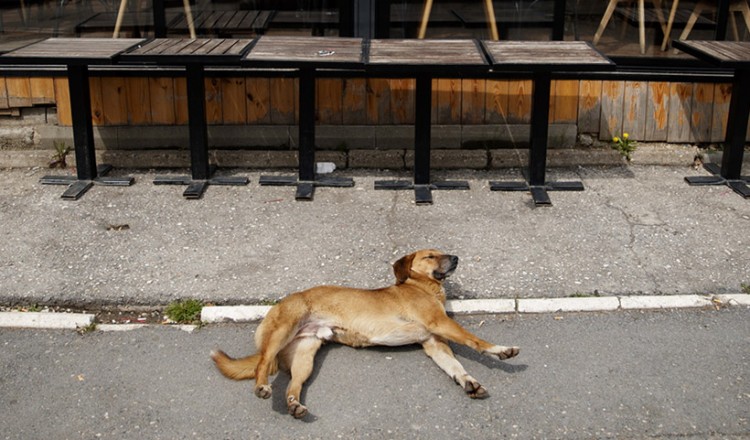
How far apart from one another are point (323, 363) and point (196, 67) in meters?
3.43

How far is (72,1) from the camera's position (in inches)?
342

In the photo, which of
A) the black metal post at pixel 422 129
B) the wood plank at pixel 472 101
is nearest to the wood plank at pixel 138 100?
the black metal post at pixel 422 129

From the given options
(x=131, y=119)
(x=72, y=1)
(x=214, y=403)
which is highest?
(x=72, y=1)

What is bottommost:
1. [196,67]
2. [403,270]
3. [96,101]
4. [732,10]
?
[403,270]

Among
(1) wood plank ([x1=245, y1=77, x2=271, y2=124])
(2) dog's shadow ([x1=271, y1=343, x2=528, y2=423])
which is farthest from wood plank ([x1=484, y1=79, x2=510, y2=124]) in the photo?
(2) dog's shadow ([x1=271, y1=343, x2=528, y2=423])

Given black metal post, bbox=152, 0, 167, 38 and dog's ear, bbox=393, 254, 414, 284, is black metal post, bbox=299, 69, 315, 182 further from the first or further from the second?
dog's ear, bbox=393, 254, 414, 284

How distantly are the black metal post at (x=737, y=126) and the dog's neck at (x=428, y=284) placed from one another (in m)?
3.76

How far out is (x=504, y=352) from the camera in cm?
507

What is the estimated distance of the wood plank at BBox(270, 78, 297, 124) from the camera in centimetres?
852

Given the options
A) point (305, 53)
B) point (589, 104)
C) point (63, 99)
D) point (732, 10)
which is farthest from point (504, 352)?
point (732, 10)

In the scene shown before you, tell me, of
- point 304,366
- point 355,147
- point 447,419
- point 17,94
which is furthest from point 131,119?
point 447,419

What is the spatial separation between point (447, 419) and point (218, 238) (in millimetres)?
2841

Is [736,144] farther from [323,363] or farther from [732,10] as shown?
[323,363]

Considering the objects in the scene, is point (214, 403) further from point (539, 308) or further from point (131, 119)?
point (131, 119)
